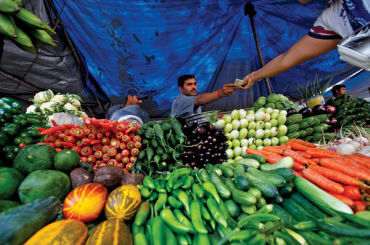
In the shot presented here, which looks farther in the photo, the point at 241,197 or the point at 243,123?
the point at 243,123

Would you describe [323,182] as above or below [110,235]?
below

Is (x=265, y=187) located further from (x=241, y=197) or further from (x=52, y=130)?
(x=52, y=130)

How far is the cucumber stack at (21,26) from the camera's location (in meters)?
1.45

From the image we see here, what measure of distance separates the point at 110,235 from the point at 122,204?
0.33 metres

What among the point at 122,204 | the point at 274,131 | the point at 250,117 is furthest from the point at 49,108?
the point at 274,131

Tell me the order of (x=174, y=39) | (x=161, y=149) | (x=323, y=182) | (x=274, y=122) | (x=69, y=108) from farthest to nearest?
(x=174, y=39) → (x=69, y=108) → (x=274, y=122) → (x=161, y=149) → (x=323, y=182)

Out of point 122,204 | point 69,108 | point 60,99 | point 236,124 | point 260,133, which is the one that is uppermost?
point 60,99

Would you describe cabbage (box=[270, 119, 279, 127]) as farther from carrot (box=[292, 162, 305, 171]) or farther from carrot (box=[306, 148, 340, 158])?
carrot (box=[292, 162, 305, 171])

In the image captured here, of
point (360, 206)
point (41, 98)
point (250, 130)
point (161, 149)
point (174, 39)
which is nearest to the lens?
point (360, 206)

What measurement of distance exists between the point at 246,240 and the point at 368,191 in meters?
1.44

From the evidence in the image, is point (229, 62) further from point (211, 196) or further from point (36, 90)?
point (36, 90)

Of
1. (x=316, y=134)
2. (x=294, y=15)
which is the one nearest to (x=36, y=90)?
(x=316, y=134)

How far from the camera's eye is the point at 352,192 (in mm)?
1341

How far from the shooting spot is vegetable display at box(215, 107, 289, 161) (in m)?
2.56
